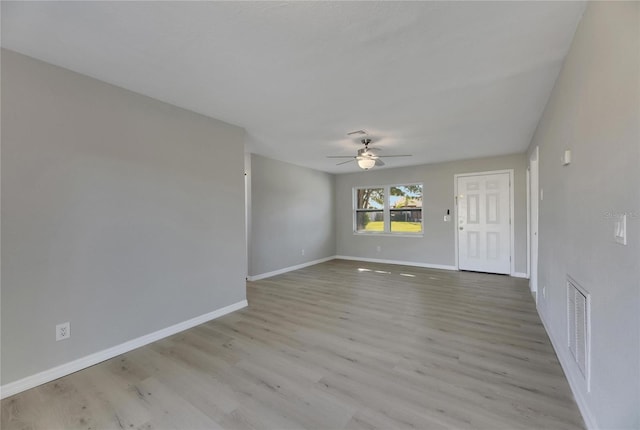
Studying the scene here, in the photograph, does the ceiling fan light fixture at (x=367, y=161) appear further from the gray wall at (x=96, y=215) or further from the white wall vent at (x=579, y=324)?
the white wall vent at (x=579, y=324)

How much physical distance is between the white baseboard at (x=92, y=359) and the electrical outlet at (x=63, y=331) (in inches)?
8.4

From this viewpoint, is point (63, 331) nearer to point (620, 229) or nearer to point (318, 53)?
point (318, 53)

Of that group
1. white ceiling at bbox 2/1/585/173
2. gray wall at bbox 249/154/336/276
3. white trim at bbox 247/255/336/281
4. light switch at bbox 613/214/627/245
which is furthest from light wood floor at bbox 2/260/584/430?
white ceiling at bbox 2/1/585/173

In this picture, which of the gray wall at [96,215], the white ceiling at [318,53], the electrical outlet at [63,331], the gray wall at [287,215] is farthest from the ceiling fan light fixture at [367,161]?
the electrical outlet at [63,331]

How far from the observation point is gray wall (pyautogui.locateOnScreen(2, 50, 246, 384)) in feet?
6.27

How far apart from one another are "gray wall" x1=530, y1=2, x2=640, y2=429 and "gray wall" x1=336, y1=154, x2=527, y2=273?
136 inches

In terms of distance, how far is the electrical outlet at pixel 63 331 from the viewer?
81.6 inches

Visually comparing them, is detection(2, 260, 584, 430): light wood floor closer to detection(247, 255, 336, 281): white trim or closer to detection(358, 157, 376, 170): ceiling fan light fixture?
detection(247, 255, 336, 281): white trim

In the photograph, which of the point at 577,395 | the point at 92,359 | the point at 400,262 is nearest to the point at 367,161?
the point at 577,395

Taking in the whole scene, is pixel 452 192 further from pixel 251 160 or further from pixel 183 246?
pixel 183 246

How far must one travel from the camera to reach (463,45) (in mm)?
1813

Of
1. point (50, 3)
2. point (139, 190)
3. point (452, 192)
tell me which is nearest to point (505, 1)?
point (50, 3)

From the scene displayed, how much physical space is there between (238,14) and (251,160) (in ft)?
11.5

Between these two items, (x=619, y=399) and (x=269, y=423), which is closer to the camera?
(x=619, y=399)
